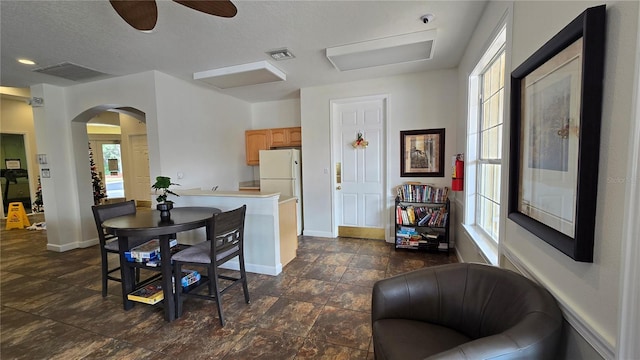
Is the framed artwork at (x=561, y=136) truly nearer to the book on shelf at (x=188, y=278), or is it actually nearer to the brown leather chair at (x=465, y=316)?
the brown leather chair at (x=465, y=316)

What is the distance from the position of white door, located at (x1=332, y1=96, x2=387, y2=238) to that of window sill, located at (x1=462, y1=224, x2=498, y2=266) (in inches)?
59.3

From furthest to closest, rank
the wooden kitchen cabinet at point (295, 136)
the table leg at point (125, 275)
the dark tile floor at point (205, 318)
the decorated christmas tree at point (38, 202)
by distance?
the decorated christmas tree at point (38, 202), the wooden kitchen cabinet at point (295, 136), the table leg at point (125, 275), the dark tile floor at point (205, 318)

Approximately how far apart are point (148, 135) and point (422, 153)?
152 inches

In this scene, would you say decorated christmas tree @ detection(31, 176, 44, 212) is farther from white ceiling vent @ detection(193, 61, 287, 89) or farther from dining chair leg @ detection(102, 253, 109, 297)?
white ceiling vent @ detection(193, 61, 287, 89)

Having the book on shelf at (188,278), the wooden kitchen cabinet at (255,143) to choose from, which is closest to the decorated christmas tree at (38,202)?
the wooden kitchen cabinet at (255,143)

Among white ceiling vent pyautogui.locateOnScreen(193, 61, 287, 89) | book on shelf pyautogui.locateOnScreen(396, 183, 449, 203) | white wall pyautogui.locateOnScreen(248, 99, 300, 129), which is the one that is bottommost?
book on shelf pyautogui.locateOnScreen(396, 183, 449, 203)

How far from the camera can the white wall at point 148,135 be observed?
3.53 m

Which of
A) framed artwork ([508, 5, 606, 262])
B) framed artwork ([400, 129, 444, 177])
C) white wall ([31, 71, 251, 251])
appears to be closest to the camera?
framed artwork ([508, 5, 606, 262])

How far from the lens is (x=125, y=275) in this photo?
242 centimetres

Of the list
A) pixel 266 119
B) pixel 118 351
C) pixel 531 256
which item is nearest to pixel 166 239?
pixel 118 351

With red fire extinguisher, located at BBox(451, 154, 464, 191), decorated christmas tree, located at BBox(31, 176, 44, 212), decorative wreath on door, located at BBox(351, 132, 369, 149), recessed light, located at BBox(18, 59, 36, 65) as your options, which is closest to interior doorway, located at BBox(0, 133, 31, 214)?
decorated christmas tree, located at BBox(31, 176, 44, 212)

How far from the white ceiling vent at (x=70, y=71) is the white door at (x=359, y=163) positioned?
333cm

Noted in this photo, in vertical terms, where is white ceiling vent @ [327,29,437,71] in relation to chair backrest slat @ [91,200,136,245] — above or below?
above

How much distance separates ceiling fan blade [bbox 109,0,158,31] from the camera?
1.70m
